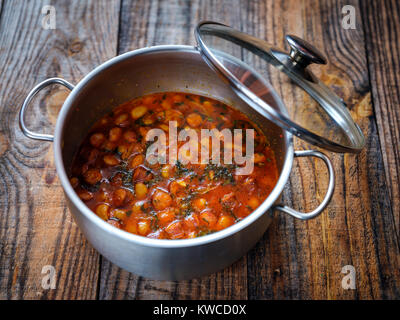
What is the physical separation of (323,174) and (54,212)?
129 centimetres

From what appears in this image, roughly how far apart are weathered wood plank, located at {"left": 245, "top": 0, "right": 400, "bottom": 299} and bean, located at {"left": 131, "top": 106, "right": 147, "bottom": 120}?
67cm

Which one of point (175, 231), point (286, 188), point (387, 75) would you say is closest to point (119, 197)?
point (175, 231)

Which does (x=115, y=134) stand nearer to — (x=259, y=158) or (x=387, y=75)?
(x=259, y=158)

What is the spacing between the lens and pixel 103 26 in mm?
2494

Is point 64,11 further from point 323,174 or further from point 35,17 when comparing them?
point 323,174

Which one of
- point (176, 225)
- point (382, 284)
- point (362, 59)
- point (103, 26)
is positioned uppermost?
point (103, 26)

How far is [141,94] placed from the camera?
7.17 feet

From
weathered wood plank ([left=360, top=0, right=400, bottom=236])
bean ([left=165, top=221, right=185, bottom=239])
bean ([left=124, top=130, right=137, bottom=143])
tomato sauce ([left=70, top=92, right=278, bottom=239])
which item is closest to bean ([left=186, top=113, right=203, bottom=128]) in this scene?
tomato sauce ([left=70, top=92, right=278, bottom=239])

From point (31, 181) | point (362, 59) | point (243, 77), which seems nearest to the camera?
point (243, 77)

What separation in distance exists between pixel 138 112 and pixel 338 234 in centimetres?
110

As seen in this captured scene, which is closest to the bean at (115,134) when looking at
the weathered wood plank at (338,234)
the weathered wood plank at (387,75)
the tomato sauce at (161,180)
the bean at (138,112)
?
the tomato sauce at (161,180)

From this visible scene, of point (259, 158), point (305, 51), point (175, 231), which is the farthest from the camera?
point (259, 158)

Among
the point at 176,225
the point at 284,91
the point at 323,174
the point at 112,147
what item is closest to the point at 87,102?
the point at 112,147

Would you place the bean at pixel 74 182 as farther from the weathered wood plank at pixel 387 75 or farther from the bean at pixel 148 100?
the weathered wood plank at pixel 387 75
